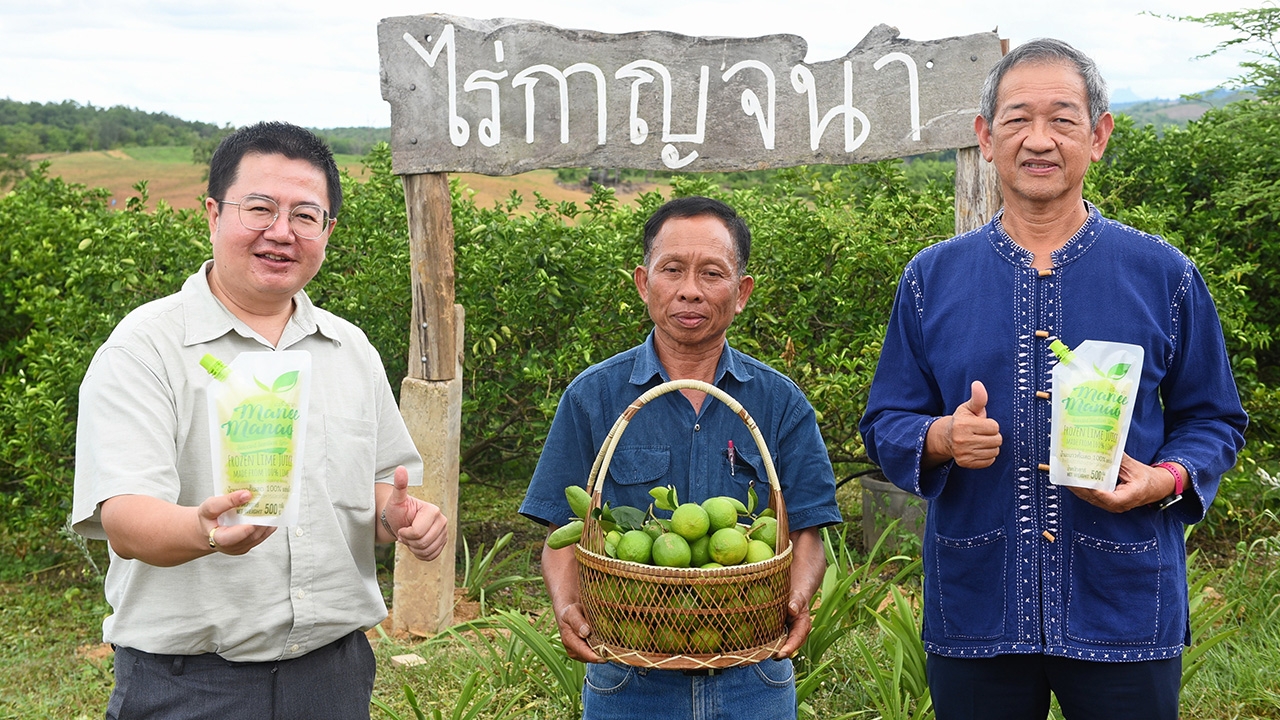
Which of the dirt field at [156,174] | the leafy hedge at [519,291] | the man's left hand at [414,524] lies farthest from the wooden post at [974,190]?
the dirt field at [156,174]

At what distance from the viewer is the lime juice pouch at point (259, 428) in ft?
5.73

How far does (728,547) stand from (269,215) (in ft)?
A: 3.52

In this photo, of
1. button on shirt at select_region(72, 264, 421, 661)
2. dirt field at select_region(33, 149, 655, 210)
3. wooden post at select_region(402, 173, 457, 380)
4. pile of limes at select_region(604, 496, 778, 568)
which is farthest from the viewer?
dirt field at select_region(33, 149, 655, 210)

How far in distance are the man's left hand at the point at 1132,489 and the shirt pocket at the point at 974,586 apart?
0.23m

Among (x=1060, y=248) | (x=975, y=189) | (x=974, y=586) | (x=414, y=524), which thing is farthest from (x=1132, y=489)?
(x=975, y=189)

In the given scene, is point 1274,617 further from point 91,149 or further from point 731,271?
point 91,149

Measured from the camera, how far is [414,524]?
2.12 metres

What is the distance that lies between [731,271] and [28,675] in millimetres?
3674

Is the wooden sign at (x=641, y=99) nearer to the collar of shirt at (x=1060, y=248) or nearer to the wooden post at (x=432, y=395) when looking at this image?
the wooden post at (x=432, y=395)

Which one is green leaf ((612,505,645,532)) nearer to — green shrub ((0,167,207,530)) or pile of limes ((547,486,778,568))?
pile of limes ((547,486,778,568))

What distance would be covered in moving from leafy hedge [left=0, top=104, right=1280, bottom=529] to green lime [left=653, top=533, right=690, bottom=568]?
286 centimetres

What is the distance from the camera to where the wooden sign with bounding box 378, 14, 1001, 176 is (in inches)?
161

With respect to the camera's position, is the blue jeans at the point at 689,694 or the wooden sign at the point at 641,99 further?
the wooden sign at the point at 641,99

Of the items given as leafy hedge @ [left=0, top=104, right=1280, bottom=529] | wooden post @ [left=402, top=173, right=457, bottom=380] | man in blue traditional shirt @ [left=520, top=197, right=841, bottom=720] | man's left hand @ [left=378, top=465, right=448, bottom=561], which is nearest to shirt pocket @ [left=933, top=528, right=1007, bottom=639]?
man in blue traditional shirt @ [left=520, top=197, right=841, bottom=720]
